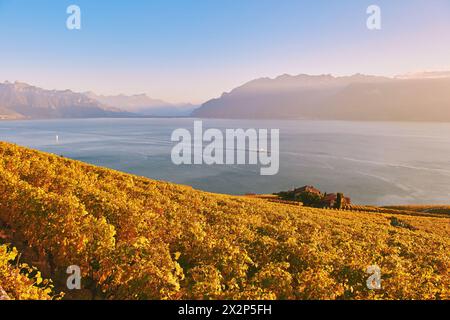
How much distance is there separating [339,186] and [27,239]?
129 m

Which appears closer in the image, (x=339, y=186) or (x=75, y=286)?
(x=75, y=286)

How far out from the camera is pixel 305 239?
709 inches

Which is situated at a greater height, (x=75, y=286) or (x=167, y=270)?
(x=167, y=270)

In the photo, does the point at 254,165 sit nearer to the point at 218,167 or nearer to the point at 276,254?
the point at 218,167

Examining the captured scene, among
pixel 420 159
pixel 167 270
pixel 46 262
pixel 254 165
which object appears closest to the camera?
pixel 167 270

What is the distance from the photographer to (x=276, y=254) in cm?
1484

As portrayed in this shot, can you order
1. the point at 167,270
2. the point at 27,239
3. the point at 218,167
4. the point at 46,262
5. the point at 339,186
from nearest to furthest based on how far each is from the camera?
the point at 167,270 < the point at 46,262 < the point at 27,239 < the point at 339,186 < the point at 218,167

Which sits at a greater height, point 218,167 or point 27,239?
point 27,239

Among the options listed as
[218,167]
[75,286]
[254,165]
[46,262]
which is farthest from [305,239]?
[254,165]

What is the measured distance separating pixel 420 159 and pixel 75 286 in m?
215

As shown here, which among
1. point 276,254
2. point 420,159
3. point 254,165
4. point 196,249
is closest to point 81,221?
point 196,249
